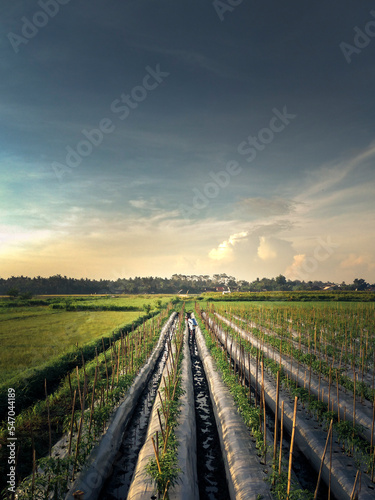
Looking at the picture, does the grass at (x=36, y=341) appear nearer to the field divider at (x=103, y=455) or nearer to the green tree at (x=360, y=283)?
the field divider at (x=103, y=455)

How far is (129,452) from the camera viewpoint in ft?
23.0

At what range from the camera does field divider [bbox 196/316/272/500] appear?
4.82 metres

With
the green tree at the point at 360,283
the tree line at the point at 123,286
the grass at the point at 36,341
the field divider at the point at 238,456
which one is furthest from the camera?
the green tree at the point at 360,283

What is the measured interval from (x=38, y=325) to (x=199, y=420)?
20492 millimetres

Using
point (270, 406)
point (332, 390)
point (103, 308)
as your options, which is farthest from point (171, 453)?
point (103, 308)

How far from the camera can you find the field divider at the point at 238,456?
4820mm

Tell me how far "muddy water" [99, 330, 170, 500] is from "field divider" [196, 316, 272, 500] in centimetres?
214

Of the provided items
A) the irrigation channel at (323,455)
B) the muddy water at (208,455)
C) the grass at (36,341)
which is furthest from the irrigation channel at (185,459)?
the grass at (36,341)

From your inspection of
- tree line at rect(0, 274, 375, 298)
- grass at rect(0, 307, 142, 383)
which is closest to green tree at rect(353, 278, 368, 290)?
tree line at rect(0, 274, 375, 298)

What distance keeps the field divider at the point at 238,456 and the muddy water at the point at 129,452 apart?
2143 mm

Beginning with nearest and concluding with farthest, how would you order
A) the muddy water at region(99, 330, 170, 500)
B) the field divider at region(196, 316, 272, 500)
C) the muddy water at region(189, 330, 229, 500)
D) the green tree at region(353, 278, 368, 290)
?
1. the field divider at region(196, 316, 272, 500)
2. the muddy water at region(99, 330, 170, 500)
3. the muddy water at region(189, 330, 229, 500)
4. the green tree at region(353, 278, 368, 290)

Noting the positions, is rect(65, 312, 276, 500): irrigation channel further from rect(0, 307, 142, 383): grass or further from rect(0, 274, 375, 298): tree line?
rect(0, 274, 375, 298): tree line

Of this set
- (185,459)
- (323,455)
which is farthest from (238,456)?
(323,455)

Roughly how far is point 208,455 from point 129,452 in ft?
6.44
